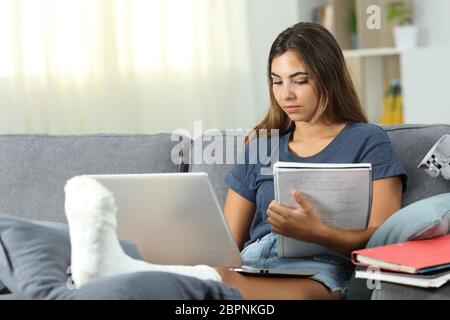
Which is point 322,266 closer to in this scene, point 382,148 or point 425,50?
point 382,148

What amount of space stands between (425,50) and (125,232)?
8.34 feet

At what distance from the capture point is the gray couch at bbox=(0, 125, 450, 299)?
7.24ft

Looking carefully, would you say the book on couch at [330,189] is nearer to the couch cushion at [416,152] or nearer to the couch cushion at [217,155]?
the couch cushion at [416,152]

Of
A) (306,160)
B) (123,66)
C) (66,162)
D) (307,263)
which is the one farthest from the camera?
(123,66)

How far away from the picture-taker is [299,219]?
5.33 ft

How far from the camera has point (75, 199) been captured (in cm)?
139

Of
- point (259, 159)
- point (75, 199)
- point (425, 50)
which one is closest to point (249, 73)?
point (425, 50)

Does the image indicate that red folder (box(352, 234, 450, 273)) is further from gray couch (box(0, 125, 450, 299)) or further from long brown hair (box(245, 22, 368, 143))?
gray couch (box(0, 125, 450, 299))

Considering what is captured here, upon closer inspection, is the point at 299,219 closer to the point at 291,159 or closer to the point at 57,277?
the point at 291,159

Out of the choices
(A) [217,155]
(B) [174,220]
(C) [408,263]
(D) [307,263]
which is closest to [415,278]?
(C) [408,263]

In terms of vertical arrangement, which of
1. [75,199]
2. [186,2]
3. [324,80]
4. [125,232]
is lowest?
[125,232]

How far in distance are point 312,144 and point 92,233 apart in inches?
28.3
